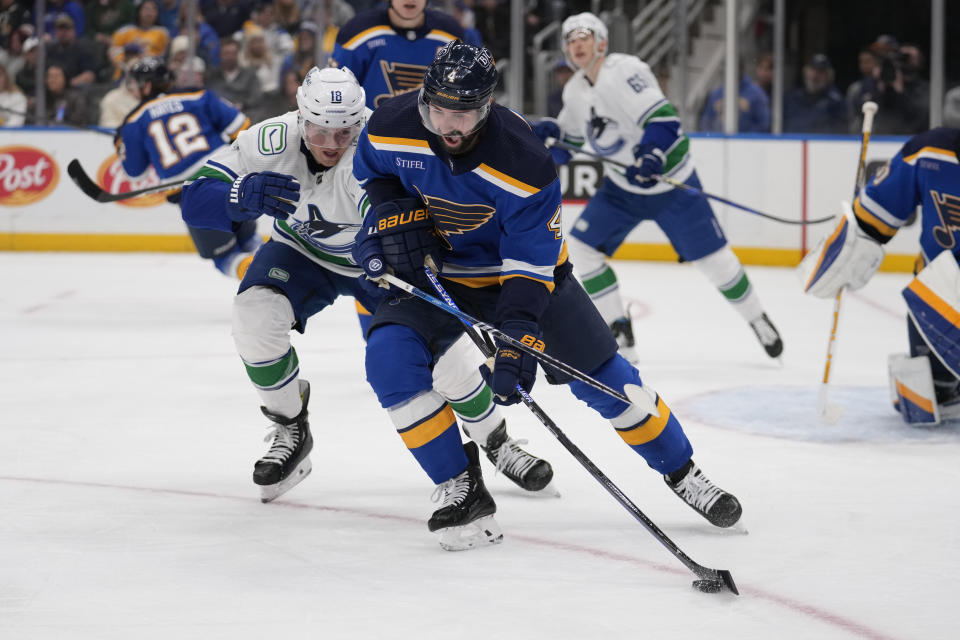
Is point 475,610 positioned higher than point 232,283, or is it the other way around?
point 475,610

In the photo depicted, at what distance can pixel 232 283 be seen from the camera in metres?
7.07

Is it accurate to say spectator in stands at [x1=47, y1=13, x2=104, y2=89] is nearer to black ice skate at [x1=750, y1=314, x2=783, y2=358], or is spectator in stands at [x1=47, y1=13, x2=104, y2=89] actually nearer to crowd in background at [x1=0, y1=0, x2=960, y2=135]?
crowd in background at [x1=0, y1=0, x2=960, y2=135]

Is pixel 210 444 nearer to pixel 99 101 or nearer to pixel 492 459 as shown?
pixel 492 459

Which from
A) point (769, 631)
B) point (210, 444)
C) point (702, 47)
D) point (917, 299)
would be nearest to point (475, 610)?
point (769, 631)

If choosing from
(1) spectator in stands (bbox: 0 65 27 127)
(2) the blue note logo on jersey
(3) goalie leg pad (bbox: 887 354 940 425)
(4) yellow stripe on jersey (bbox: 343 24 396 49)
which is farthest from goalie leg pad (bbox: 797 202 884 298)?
(1) spectator in stands (bbox: 0 65 27 127)

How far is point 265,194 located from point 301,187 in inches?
8.7

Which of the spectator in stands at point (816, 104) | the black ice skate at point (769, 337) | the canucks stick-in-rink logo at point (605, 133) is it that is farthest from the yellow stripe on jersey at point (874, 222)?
the spectator in stands at point (816, 104)

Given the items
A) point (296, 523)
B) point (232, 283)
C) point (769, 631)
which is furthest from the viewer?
point (232, 283)

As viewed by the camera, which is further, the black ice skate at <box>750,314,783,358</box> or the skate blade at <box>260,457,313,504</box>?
the black ice skate at <box>750,314,783,358</box>

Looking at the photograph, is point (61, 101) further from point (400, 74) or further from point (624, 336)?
point (624, 336)

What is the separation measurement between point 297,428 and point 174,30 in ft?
18.8

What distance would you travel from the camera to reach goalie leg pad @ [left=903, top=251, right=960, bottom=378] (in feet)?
11.5

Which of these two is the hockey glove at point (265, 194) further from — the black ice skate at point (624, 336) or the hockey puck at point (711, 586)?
the black ice skate at point (624, 336)

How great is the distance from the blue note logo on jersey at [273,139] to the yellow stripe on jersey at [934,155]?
177cm
